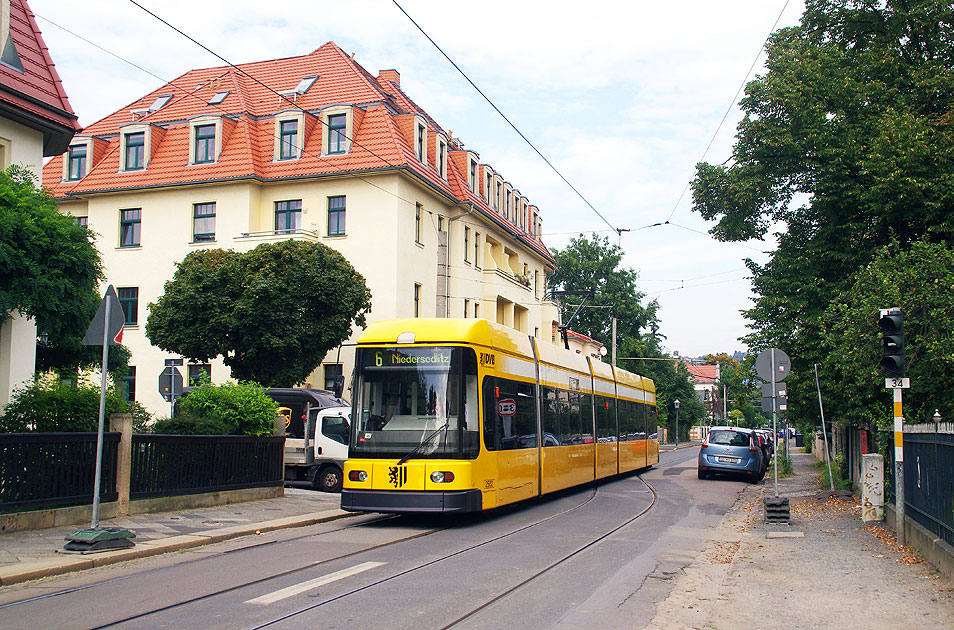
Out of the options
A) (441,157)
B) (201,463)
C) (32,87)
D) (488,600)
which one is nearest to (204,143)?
(441,157)

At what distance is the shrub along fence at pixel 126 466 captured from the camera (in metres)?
12.1

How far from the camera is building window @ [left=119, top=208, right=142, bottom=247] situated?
4050 cm

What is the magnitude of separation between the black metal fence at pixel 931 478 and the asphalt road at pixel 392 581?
115 inches

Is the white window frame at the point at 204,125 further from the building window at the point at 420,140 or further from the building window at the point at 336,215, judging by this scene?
the building window at the point at 420,140

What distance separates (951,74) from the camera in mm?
21672

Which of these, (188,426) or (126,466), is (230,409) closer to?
(188,426)

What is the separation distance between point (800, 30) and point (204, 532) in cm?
2190

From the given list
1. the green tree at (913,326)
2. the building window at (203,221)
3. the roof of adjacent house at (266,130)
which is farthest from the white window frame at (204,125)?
the green tree at (913,326)

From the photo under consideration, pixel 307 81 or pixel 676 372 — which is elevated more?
pixel 307 81

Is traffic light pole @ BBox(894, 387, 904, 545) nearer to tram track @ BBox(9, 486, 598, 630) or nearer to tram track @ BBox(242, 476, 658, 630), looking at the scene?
tram track @ BBox(242, 476, 658, 630)

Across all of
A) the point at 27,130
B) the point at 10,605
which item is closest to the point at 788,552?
the point at 10,605

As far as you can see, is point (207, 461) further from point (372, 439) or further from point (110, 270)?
point (110, 270)

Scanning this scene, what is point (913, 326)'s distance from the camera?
50.8 ft

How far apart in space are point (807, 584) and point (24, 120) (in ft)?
55.5
